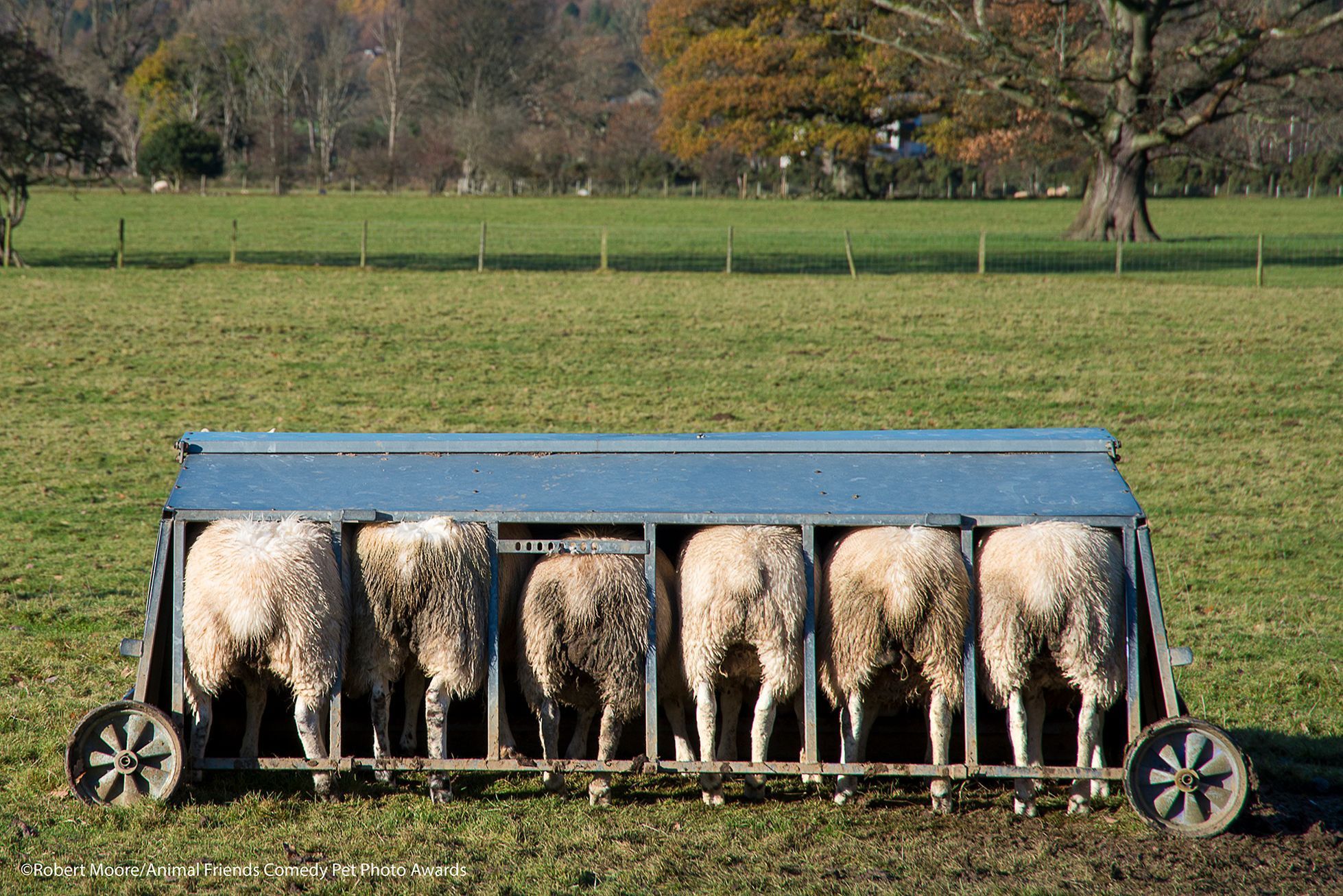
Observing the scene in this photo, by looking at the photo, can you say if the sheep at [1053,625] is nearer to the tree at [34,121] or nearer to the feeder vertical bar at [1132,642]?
the feeder vertical bar at [1132,642]

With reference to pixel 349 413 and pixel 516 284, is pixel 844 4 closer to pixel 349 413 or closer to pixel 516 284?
pixel 516 284

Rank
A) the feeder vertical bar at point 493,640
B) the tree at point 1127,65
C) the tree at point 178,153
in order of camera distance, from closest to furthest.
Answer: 1. the feeder vertical bar at point 493,640
2. the tree at point 1127,65
3. the tree at point 178,153

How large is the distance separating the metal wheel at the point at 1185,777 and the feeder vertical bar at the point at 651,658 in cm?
204

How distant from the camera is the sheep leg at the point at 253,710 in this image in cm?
608

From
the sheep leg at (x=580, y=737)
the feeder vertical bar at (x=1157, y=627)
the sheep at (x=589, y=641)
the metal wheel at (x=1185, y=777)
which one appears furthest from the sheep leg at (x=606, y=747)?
the feeder vertical bar at (x=1157, y=627)

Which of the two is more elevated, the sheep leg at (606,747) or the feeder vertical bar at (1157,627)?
the feeder vertical bar at (1157,627)

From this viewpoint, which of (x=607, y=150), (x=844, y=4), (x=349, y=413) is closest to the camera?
(x=349, y=413)

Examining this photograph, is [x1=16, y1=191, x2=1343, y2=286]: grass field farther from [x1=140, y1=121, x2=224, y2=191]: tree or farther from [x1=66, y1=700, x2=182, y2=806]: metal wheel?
[x1=66, y1=700, x2=182, y2=806]: metal wheel

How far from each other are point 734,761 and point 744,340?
16.9 m

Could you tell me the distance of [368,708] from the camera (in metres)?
6.84

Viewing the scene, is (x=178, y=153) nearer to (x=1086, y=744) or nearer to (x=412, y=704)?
(x=412, y=704)

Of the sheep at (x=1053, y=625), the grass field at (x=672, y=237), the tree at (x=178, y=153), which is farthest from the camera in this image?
the tree at (x=178, y=153)

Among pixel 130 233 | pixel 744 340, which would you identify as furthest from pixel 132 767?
pixel 130 233

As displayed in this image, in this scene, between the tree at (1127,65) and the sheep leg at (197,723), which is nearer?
the sheep leg at (197,723)
